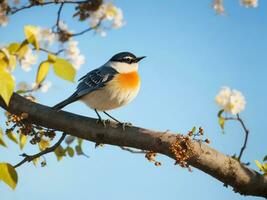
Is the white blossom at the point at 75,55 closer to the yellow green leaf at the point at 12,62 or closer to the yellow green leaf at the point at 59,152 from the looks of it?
the yellow green leaf at the point at 59,152

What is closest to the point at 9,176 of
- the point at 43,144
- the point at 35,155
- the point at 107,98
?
the point at 35,155

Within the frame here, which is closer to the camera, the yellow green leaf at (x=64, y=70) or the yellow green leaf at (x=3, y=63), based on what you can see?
the yellow green leaf at (x=64, y=70)

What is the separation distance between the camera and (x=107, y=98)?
4.71 meters

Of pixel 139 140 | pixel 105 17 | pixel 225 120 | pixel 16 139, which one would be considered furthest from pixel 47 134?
pixel 105 17

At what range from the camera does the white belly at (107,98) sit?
471 centimetres

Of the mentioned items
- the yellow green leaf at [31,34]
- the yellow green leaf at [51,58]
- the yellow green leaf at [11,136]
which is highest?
the yellow green leaf at [31,34]

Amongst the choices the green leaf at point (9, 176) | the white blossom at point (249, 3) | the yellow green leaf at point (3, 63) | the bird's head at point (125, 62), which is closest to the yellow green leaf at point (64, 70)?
the yellow green leaf at point (3, 63)

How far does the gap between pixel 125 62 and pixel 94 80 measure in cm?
69

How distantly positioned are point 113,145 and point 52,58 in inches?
54.1

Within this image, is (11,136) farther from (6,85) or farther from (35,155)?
(6,85)

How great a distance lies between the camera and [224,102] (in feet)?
13.9

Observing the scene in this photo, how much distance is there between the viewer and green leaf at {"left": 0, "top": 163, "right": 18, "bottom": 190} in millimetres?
2816

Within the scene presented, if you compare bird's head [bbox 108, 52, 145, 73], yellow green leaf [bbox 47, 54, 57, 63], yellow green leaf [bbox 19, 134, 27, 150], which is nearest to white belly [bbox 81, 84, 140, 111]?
bird's head [bbox 108, 52, 145, 73]

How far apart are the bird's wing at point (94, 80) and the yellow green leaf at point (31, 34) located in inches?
87.0
